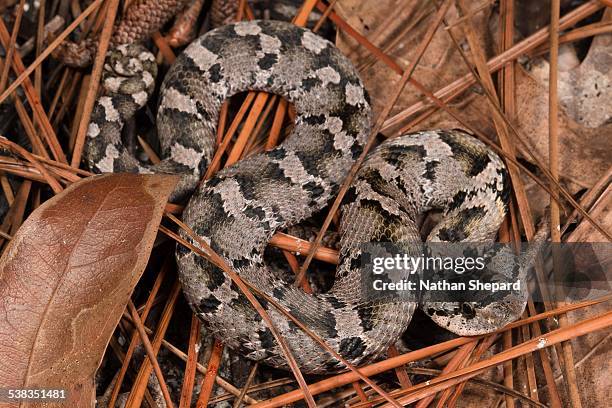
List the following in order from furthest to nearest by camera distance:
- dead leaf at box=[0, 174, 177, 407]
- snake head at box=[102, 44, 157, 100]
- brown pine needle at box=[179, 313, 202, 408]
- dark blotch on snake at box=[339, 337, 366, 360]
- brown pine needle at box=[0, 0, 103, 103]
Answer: snake head at box=[102, 44, 157, 100]
brown pine needle at box=[0, 0, 103, 103]
dark blotch on snake at box=[339, 337, 366, 360]
brown pine needle at box=[179, 313, 202, 408]
dead leaf at box=[0, 174, 177, 407]

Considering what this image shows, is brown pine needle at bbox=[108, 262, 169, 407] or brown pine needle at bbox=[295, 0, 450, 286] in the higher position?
brown pine needle at bbox=[295, 0, 450, 286]

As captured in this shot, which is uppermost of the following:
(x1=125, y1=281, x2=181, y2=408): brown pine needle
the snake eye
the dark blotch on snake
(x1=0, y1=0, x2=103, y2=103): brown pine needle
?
(x1=0, y1=0, x2=103, y2=103): brown pine needle

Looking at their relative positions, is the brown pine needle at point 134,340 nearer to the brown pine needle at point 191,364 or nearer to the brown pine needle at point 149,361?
the brown pine needle at point 149,361

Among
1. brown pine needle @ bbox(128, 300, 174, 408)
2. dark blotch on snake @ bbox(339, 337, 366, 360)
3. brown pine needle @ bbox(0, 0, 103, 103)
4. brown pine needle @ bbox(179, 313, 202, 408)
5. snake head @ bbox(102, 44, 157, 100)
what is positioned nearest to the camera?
brown pine needle @ bbox(128, 300, 174, 408)

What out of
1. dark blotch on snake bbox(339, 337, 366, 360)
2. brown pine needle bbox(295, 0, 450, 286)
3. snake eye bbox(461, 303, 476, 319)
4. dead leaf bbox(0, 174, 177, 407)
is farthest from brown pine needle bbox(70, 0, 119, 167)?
snake eye bbox(461, 303, 476, 319)

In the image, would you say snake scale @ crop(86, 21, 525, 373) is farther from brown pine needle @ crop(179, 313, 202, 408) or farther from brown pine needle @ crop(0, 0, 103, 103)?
brown pine needle @ crop(0, 0, 103, 103)

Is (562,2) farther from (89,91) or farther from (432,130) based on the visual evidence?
(89,91)

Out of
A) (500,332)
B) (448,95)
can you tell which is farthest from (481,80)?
(500,332)
